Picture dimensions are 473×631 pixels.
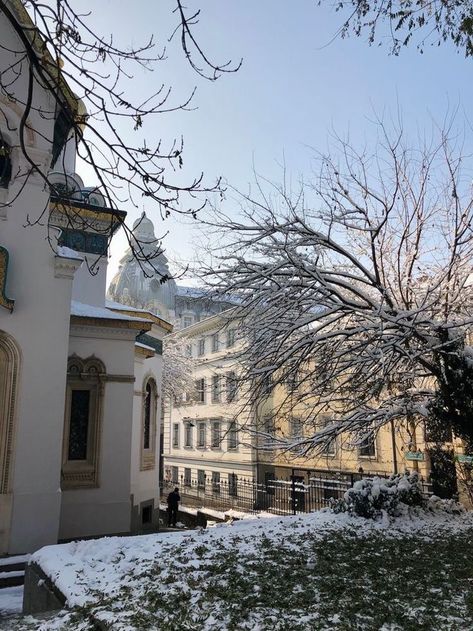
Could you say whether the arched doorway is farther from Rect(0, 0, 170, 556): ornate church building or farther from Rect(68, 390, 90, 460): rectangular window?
Rect(68, 390, 90, 460): rectangular window

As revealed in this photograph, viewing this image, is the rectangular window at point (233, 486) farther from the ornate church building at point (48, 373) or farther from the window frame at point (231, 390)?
the window frame at point (231, 390)

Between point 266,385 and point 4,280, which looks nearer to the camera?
point 4,280

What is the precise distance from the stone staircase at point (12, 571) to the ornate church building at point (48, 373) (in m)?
0.37

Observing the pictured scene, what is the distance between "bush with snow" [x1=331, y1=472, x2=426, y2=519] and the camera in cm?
925

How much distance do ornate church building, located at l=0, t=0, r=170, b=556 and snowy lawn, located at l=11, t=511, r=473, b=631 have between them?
2200 mm

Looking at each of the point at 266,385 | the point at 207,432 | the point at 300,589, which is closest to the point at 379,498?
the point at 266,385

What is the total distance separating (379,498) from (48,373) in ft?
21.4

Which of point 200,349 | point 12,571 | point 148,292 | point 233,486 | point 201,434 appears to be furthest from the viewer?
point 148,292

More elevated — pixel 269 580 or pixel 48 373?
pixel 48 373

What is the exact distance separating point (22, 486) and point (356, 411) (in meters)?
6.28

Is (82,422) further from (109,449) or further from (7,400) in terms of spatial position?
(7,400)

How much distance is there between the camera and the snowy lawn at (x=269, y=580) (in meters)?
4.50

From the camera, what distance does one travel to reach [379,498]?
930cm

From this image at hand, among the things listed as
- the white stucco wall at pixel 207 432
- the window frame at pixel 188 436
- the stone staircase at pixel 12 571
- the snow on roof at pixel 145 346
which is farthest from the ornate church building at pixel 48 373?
the window frame at pixel 188 436
